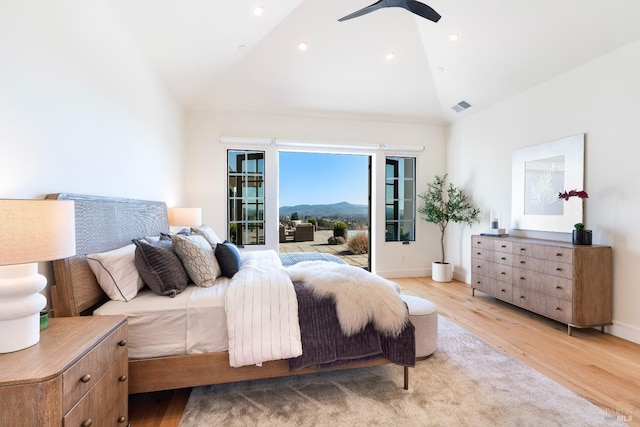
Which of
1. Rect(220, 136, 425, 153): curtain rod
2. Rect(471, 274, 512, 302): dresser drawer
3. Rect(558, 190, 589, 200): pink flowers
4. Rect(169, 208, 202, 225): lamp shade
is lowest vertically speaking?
Rect(471, 274, 512, 302): dresser drawer

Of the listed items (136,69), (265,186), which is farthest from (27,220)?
(265,186)

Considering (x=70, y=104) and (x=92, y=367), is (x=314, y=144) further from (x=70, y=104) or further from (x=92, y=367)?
(x=92, y=367)

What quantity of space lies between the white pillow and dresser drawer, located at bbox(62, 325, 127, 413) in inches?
17.4

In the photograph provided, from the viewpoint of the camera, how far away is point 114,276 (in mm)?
2008

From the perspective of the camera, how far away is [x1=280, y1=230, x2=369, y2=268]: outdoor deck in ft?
24.5

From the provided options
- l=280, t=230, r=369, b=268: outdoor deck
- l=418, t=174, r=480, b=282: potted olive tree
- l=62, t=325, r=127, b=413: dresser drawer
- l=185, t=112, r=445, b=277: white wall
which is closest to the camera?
l=62, t=325, r=127, b=413: dresser drawer

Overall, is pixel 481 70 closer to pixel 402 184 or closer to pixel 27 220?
pixel 402 184

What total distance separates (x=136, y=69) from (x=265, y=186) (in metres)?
2.53

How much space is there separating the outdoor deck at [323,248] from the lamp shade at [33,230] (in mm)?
6188

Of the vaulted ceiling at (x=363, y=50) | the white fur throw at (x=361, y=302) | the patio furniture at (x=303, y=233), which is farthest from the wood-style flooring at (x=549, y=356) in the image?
the patio furniture at (x=303, y=233)

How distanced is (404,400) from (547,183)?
3309mm

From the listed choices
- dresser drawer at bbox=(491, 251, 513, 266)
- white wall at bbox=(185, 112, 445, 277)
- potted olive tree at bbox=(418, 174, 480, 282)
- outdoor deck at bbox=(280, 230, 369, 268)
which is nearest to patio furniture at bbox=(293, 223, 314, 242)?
outdoor deck at bbox=(280, 230, 369, 268)

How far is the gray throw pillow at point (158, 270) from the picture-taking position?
206 cm

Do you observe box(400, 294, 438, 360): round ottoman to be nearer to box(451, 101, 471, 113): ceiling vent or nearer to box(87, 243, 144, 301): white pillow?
box(87, 243, 144, 301): white pillow
